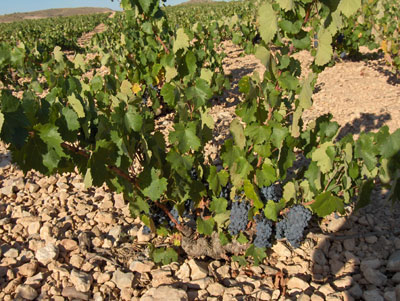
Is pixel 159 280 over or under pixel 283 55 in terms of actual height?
under

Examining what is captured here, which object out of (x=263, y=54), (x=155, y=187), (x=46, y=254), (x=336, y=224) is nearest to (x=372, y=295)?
(x=336, y=224)

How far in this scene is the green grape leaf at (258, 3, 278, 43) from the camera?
1680 mm

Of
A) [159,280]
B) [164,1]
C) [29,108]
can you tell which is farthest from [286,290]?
[164,1]

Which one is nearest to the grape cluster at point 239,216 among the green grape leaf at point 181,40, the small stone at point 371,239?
the small stone at point 371,239

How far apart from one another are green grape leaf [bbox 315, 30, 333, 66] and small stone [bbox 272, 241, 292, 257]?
133 centimetres

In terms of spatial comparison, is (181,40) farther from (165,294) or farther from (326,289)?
(326,289)

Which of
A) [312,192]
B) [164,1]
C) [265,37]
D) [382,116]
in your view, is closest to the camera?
[265,37]

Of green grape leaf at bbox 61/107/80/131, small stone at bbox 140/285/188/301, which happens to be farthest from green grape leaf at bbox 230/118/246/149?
small stone at bbox 140/285/188/301

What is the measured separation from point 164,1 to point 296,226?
2688 mm

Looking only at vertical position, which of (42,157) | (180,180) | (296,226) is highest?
(42,157)

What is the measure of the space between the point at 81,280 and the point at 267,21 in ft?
6.29

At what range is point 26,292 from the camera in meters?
2.03

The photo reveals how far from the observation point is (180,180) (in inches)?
78.9

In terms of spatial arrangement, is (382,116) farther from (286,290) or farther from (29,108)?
(29,108)
